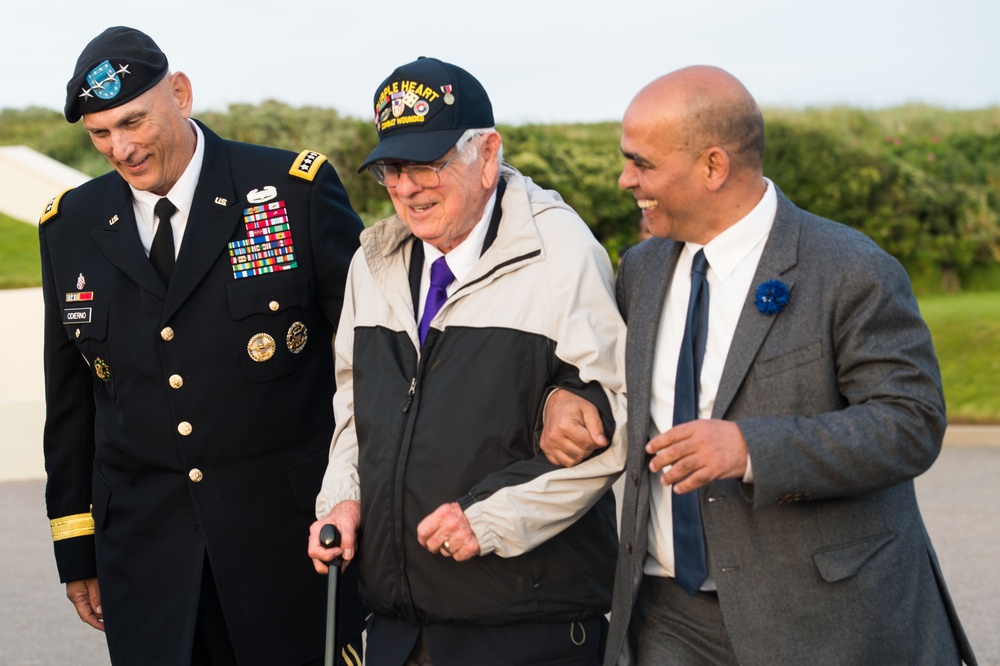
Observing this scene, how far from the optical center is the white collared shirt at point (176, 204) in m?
3.68

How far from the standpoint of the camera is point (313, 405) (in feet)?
12.2

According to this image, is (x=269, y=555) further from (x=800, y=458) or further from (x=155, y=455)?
(x=800, y=458)

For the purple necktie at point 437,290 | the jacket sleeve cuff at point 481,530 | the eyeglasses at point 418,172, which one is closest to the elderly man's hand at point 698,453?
the jacket sleeve cuff at point 481,530

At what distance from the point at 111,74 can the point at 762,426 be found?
2.14 metres

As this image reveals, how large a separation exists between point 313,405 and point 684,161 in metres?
1.48

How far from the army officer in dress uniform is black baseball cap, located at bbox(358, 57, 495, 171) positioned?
750 millimetres

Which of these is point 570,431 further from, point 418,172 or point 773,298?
point 418,172

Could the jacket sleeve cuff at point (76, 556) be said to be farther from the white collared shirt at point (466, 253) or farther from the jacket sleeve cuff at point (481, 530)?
the jacket sleeve cuff at point (481, 530)

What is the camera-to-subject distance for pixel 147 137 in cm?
356

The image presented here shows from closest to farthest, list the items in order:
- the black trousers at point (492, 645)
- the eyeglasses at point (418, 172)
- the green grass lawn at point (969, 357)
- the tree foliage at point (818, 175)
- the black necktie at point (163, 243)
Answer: the black trousers at point (492, 645) < the eyeglasses at point (418, 172) < the black necktie at point (163, 243) < the green grass lawn at point (969, 357) < the tree foliage at point (818, 175)

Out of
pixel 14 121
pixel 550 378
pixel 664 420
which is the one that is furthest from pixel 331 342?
pixel 14 121

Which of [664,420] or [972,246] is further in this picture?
[972,246]

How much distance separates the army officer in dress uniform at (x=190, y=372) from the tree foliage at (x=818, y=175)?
39.5ft

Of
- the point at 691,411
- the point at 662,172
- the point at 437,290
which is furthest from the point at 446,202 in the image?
the point at 691,411
